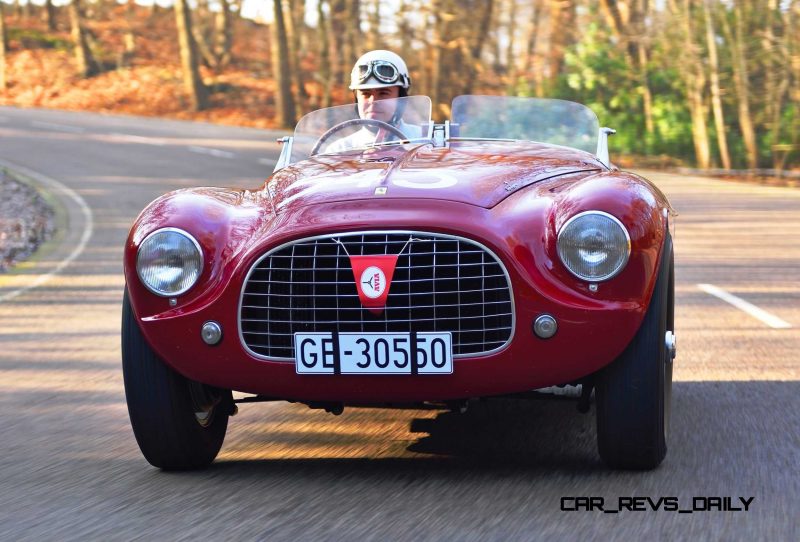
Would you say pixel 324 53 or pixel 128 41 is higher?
pixel 128 41

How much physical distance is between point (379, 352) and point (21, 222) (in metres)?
12.8

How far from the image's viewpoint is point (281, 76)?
33.5 metres

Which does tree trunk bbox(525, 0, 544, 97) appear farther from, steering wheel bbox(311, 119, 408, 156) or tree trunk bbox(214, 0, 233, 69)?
steering wheel bbox(311, 119, 408, 156)

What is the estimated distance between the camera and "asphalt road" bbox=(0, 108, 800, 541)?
→ 390 centimetres

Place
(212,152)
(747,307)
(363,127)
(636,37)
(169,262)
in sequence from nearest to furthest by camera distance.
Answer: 1. (169,262)
2. (363,127)
3. (747,307)
4. (212,152)
5. (636,37)

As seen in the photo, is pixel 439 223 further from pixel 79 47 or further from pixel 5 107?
pixel 79 47

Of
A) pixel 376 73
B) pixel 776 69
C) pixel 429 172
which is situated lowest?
pixel 776 69

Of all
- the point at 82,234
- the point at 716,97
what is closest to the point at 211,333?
the point at 82,234

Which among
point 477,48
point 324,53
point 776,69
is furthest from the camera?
point 324,53

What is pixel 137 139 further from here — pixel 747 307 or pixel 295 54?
pixel 747 307

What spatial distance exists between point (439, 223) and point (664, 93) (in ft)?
74.8

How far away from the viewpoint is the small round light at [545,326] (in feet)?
14.1

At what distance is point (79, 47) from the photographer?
41.8 metres

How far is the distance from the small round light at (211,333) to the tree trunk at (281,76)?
28820mm
